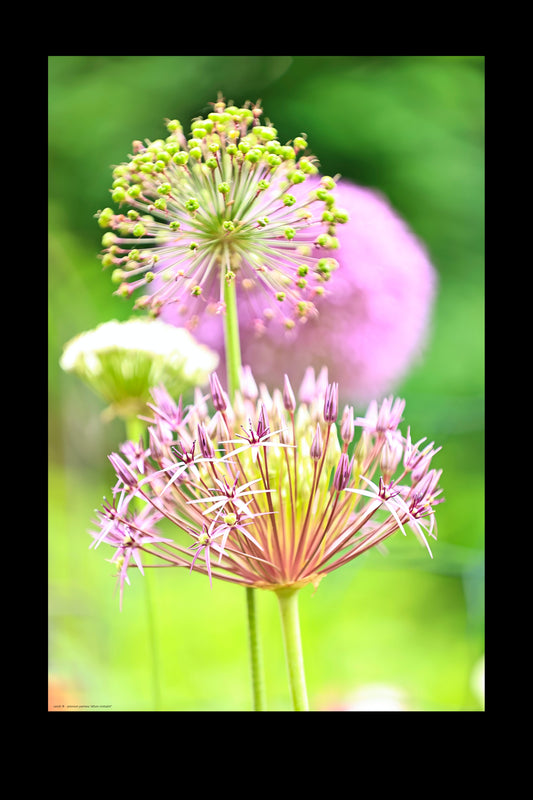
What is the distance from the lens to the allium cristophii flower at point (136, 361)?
2.84 ft

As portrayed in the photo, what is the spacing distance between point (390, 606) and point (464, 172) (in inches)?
25.9

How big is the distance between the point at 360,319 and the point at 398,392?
0.14 m

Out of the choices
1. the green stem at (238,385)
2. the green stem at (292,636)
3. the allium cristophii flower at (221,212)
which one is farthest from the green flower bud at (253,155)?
the green stem at (292,636)

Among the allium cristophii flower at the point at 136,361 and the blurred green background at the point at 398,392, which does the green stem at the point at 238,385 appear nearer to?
the allium cristophii flower at the point at 136,361

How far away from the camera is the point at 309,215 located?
74cm

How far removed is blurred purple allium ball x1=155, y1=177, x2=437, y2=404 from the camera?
0.94 m

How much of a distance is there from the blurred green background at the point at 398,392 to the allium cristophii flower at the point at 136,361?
0.45 feet

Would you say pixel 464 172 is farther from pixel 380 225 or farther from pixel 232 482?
pixel 232 482

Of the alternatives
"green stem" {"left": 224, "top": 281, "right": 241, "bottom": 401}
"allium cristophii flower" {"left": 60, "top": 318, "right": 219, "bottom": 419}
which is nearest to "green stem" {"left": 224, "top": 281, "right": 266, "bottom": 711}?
"green stem" {"left": 224, "top": 281, "right": 241, "bottom": 401}

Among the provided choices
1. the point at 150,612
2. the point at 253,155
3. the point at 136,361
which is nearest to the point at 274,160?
the point at 253,155

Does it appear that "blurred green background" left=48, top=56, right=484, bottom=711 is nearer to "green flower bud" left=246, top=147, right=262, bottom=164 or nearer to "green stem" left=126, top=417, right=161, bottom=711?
"green stem" left=126, top=417, right=161, bottom=711

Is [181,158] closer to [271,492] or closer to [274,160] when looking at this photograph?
[274,160]
